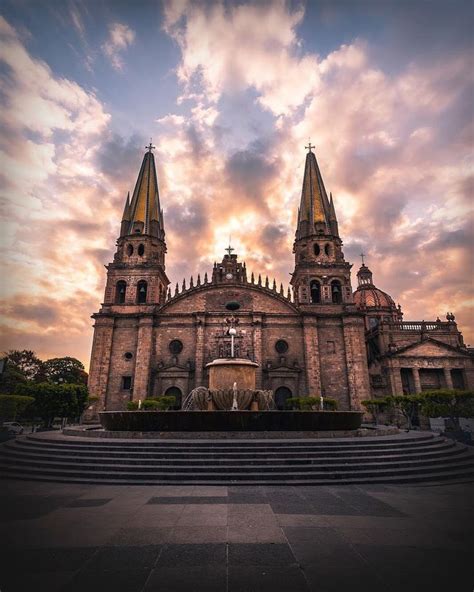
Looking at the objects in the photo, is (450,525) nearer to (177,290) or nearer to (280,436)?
(280,436)

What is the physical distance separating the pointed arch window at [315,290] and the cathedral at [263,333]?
109 mm

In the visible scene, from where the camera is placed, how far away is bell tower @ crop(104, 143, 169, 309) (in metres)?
36.6

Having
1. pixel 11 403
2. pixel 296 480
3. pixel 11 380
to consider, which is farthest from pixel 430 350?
pixel 11 380

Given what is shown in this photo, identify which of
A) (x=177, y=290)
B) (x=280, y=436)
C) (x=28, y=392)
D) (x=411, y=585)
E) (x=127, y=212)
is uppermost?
(x=127, y=212)

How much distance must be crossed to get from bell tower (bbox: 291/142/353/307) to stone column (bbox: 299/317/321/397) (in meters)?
2.90

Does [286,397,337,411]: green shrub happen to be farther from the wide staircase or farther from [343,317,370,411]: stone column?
the wide staircase

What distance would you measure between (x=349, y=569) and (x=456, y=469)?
302 inches

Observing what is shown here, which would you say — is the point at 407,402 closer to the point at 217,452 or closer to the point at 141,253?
the point at 217,452

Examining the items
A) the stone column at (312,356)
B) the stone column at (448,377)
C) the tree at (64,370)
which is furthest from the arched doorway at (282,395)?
the tree at (64,370)

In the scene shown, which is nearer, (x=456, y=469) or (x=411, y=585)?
(x=411, y=585)

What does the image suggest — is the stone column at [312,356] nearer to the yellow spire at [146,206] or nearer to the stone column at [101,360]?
the stone column at [101,360]

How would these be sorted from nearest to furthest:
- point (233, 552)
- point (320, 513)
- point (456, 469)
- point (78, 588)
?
point (78, 588), point (233, 552), point (320, 513), point (456, 469)

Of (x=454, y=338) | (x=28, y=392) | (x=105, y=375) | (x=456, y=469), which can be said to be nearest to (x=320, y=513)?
(x=456, y=469)

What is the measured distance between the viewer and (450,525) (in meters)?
5.48
